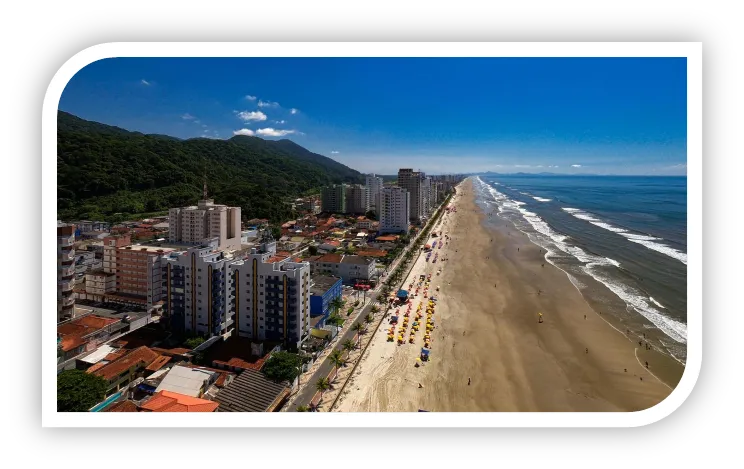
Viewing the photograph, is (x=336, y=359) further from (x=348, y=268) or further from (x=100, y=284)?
(x=100, y=284)

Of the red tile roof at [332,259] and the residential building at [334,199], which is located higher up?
the residential building at [334,199]

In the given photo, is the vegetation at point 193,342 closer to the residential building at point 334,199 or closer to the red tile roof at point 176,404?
the red tile roof at point 176,404

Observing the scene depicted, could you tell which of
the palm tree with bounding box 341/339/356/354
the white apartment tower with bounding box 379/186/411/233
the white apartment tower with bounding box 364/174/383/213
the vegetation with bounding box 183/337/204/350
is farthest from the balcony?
the white apartment tower with bounding box 364/174/383/213

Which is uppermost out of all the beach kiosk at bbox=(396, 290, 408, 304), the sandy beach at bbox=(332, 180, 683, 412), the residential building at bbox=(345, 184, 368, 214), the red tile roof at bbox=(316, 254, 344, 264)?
the residential building at bbox=(345, 184, 368, 214)

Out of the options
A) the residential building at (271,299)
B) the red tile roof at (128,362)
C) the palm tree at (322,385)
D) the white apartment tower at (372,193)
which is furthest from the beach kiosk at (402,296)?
the white apartment tower at (372,193)

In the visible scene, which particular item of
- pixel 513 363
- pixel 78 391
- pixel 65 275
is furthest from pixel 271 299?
pixel 513 363

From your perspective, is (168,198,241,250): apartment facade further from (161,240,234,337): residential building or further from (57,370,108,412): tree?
(57,370,108,412): tree
